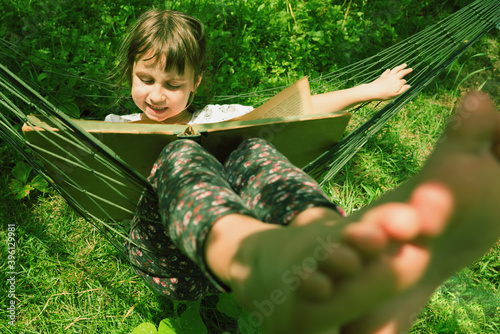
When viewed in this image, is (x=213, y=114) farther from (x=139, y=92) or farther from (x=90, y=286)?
(x=90, y=286)

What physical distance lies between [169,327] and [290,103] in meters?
0.74

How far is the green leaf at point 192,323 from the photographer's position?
1223 mm

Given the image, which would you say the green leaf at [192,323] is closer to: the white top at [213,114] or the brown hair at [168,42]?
the white top at [213,114]

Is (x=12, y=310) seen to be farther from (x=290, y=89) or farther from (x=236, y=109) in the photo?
(x=290, y=89)

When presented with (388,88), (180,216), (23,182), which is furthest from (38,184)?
(388,88)

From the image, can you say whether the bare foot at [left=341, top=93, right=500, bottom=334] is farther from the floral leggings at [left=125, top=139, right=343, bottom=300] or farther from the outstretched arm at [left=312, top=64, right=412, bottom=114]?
the outstretched arm at [left=312, top=64, right=412, bottom=114]

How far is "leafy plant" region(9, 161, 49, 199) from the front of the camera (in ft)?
4.96

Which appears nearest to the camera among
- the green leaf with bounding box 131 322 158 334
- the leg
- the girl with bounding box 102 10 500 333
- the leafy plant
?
the girl with bounding box 102 10 500 333

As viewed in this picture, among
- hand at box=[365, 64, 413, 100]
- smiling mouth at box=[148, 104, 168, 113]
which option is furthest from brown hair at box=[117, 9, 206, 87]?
hand at box=[365, 64, 413, 100]

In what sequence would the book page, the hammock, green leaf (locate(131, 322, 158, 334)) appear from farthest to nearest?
green leaf (locate(131, 322, 158, 334)) → the book page → the hammock

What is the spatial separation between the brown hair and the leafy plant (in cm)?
53

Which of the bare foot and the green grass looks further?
the green grass

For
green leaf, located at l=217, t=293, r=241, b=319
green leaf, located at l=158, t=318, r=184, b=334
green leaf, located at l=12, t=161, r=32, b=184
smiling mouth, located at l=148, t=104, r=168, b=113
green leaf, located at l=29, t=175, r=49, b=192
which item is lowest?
green leaf, located at l=158, t=318, r=184, b=334

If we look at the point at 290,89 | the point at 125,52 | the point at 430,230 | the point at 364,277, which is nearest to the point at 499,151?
the point at 430,230
